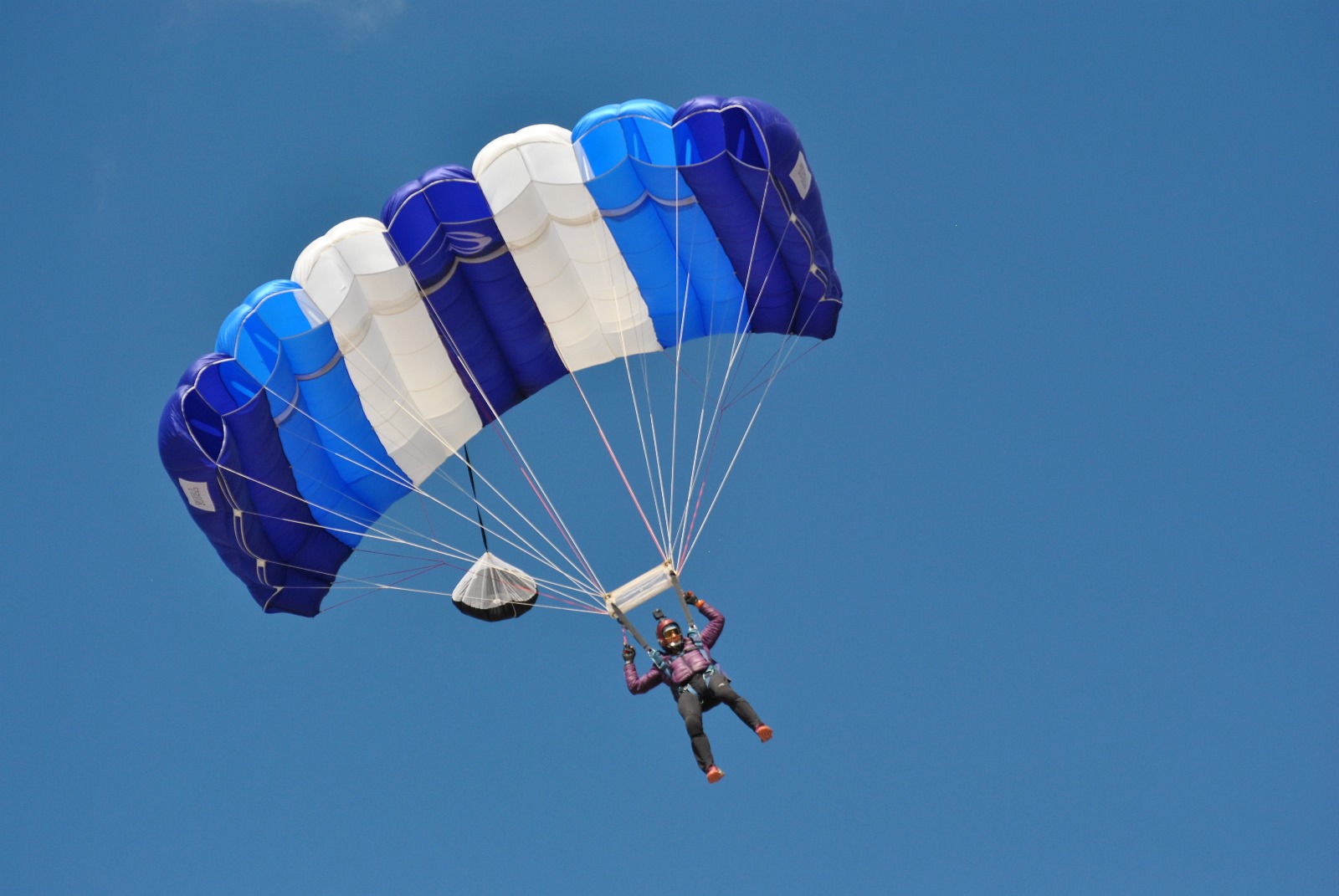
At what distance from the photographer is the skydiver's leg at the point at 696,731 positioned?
10.1m

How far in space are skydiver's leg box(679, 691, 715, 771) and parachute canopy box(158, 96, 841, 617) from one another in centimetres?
238

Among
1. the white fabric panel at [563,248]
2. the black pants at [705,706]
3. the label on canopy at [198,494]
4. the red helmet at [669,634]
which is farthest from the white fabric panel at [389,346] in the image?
the black pants at [705,706]

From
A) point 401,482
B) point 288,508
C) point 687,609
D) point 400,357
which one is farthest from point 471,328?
point 687,609

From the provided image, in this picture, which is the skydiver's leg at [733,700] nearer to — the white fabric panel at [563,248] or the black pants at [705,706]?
the black pants at [705,706]

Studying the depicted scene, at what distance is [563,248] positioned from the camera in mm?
12242

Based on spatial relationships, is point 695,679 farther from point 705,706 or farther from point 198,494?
point 198,494

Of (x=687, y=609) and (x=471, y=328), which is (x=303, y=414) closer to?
(x=471, y=328)

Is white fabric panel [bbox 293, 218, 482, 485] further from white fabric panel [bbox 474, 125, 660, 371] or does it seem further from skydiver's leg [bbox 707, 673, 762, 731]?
skydiver's leg [bbox 707, 673, 762, 731]

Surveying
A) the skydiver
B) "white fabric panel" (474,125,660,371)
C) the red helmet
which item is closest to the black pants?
the skydiver

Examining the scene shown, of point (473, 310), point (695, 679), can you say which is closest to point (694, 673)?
point (695, 679)

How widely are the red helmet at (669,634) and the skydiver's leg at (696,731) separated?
0.48 meters

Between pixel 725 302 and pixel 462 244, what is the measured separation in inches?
102

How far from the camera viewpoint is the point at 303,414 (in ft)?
39.0

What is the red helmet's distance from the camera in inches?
417
